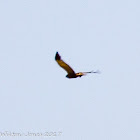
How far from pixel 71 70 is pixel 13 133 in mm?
9077

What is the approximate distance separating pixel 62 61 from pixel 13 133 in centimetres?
957

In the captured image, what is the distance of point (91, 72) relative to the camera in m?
25.7

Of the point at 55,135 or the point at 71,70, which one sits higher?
the point at 71,70

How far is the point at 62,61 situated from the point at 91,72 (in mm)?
1338

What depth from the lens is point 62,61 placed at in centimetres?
2566

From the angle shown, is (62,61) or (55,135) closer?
(62,61)

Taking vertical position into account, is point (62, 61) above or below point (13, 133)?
above

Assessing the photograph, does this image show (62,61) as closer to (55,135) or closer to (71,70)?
(71,70)

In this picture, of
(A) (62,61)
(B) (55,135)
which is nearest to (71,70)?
(A) (62,61)

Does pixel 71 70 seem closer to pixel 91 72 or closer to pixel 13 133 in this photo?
pixel 91 72

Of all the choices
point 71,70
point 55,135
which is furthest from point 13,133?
point 71,70

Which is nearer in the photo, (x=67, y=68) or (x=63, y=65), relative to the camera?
(x=63, y=65)

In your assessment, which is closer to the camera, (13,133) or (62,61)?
(62,61)

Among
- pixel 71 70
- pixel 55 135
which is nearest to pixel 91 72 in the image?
pixel 71 70
